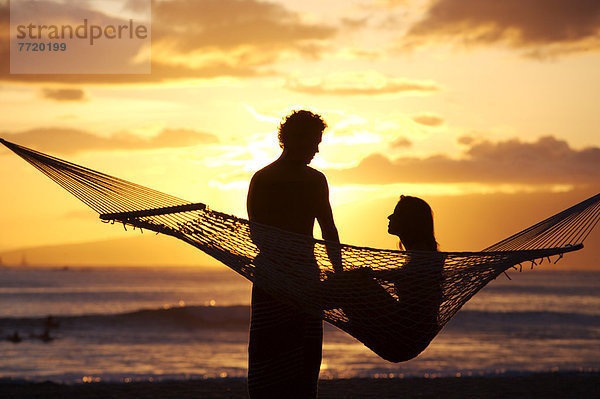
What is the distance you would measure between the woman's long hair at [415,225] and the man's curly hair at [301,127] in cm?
56

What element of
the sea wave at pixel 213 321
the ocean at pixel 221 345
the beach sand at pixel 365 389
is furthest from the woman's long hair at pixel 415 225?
the sea wave at pixel 213 321

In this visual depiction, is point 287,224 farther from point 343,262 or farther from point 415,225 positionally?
point 415,225

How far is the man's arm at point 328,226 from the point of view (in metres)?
2.74

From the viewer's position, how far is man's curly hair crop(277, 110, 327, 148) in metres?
2.74

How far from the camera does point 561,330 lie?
1956 cm

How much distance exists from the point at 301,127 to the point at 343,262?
1.88 feet

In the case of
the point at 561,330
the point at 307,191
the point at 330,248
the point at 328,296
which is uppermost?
the point at 307,191

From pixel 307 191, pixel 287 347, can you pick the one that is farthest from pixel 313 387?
pixel 307 191

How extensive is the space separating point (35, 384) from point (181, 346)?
27.0 feet

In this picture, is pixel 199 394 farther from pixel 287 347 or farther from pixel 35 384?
pixel 287 347

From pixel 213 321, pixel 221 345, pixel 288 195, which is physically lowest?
pixel 221 345

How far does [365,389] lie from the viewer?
6.52 meters

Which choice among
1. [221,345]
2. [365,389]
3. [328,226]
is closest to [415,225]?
[328,226]

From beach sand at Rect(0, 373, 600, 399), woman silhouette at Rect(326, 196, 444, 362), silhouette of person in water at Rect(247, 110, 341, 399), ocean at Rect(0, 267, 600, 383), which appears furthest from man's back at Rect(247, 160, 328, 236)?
ocean at Rect(0, 267, 600, 383)
